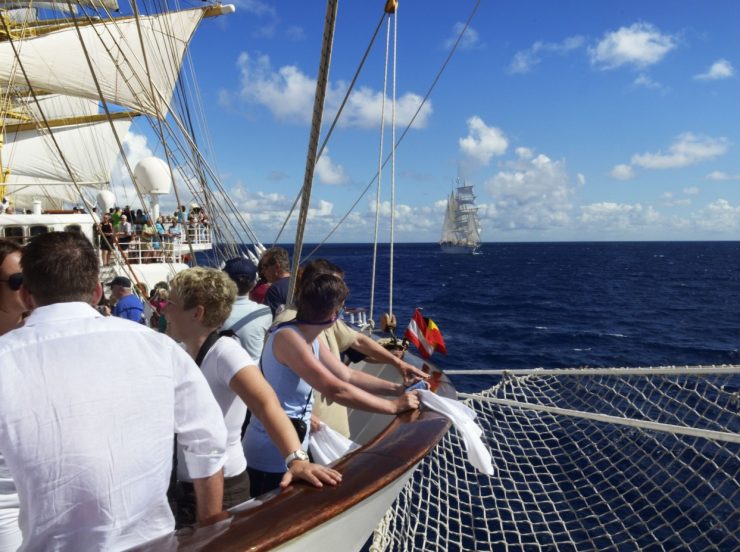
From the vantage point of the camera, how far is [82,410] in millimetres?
1174

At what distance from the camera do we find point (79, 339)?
47.6 inches

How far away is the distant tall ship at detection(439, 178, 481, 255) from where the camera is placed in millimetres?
110812

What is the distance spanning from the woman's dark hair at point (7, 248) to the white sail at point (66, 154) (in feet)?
80.0

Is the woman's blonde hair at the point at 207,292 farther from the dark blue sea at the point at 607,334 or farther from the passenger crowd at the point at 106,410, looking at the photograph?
the dark blue sea at the point at 607,334

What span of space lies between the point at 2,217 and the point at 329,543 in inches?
570

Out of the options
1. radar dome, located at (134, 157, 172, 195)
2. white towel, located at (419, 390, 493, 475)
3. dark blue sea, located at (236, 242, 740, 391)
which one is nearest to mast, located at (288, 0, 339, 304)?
white towel, located at (419, 390, 493, 475)

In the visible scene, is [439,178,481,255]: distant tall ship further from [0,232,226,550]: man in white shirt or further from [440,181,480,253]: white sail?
[0,232,226,550]: man in white shirt

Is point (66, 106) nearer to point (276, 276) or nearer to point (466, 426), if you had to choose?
point (276, 276)

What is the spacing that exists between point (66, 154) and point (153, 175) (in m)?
11.9

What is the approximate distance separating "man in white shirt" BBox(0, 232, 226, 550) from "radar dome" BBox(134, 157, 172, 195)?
18060 millimetres

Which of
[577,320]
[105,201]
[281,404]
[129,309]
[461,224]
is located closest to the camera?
[281,404]

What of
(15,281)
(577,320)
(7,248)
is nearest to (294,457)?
(15,281)

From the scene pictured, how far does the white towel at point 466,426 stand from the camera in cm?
225

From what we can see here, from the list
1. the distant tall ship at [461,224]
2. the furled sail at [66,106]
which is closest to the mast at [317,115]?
the furled sail at [66,106]
